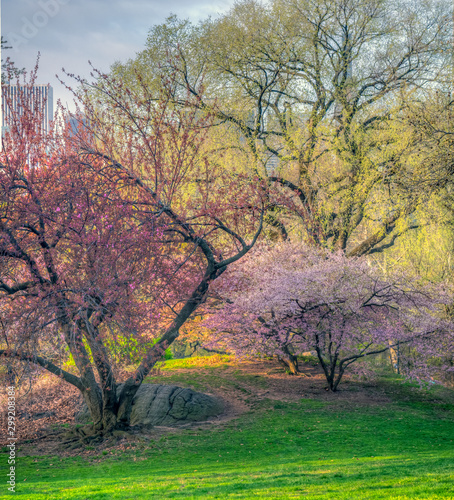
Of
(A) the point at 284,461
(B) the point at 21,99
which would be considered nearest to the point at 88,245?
(B) the point at 21,99

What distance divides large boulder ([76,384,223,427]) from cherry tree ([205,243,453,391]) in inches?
89.0

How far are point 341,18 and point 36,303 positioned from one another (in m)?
15.5

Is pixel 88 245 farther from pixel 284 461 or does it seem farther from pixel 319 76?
pixel 319 76

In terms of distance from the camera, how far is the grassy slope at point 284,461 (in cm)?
581

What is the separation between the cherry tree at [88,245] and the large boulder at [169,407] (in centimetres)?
155

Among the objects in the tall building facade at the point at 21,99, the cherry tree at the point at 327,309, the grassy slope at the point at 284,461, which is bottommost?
the grassy slope at the point at 284,461

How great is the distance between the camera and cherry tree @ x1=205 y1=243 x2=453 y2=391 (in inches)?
473

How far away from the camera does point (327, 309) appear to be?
40.1 feet

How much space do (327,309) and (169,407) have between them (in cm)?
458

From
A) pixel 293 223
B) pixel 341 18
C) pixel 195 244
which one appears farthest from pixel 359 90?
pixel 195 244

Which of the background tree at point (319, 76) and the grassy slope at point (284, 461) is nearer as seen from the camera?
the grassy slope at point (284, 461)

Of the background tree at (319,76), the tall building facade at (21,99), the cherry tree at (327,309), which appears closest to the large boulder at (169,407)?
the cherry tree at (327,309)

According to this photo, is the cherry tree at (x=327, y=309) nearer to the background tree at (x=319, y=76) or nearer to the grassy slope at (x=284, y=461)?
the grassy slope at (x=284, y=461)

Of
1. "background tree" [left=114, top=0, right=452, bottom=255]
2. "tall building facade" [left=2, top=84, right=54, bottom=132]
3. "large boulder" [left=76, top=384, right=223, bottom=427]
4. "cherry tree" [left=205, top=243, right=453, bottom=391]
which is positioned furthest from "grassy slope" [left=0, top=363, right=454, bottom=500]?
"background tree" [left=114, top=0, right=452, bottom=255]
